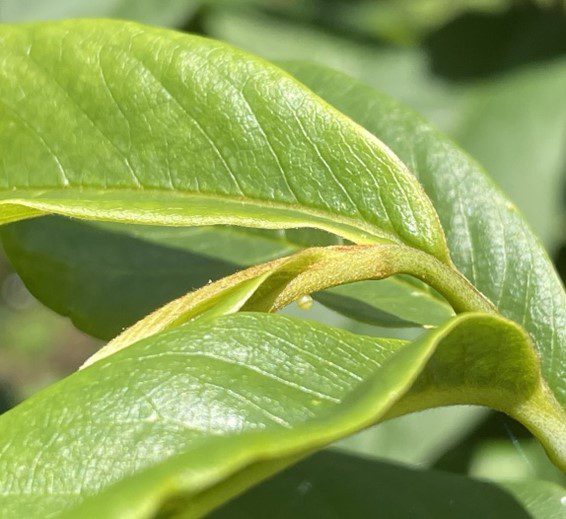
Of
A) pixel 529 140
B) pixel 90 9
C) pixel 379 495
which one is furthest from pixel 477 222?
pixel 90 9

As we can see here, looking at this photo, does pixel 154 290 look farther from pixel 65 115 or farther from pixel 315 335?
pixel 315 335

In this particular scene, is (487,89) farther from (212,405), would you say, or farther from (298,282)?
(212,405)

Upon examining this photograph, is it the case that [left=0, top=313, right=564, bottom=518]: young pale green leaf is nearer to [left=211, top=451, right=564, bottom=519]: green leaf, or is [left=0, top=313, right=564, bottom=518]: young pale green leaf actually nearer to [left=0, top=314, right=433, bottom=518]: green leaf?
[left=0, top=314, right=433, bottom=518]: green leaf

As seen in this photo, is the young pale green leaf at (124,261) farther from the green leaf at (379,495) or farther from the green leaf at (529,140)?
the green leaf at (529,140)

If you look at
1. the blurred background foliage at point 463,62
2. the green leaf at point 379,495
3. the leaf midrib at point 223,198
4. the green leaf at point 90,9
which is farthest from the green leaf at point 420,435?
the green leaf at point 90,9

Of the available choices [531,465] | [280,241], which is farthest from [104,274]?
[531,465]

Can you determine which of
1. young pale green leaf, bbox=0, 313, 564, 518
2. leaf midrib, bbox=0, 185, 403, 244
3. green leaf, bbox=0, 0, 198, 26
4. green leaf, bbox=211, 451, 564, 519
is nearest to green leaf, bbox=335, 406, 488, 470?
green leaf, bbox=211, 451, 564, 519
